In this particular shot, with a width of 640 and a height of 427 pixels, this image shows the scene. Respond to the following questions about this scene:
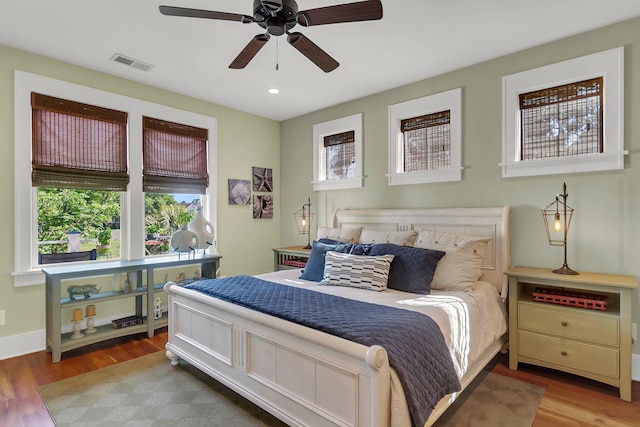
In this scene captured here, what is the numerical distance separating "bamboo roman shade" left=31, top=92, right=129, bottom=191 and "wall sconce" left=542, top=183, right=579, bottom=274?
4189 mm

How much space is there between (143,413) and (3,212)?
227 centimetres

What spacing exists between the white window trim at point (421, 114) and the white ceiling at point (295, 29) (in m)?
0.27

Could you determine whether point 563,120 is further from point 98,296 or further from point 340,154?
point 98,296

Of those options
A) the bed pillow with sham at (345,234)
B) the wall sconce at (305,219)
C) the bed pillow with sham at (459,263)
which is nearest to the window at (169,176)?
the wall sconce at (305,219)

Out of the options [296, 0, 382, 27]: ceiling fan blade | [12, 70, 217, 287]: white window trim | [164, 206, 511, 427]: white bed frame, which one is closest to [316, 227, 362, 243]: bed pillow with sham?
[164, 206, 511, 427]: white bed frame

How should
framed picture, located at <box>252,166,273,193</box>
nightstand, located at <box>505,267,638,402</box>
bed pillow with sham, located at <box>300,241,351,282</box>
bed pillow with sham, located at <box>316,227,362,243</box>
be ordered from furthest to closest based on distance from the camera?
framed picture, located at <box>252,166,273,193</box> < bed pillow with sham, located at <box>316,227,362,243</box> < bed pillow with sham, located at <box>300,241,351,282</box> < nightstand, located at <box>505,267,638,402</box>

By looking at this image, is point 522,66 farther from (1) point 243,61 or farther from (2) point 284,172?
(2) point 284,172

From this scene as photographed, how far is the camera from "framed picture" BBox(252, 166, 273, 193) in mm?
5059

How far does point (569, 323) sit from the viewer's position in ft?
8.28

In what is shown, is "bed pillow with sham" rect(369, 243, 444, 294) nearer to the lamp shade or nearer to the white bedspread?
the white bedspread

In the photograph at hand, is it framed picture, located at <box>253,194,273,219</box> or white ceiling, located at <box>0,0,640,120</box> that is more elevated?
white ceiling, located at <box>0,0,640,120</box>

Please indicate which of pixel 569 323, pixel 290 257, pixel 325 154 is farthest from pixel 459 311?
pixel 325 154

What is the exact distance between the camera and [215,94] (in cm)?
422

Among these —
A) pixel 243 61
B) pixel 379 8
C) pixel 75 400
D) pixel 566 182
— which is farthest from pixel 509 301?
pixel 75 400
